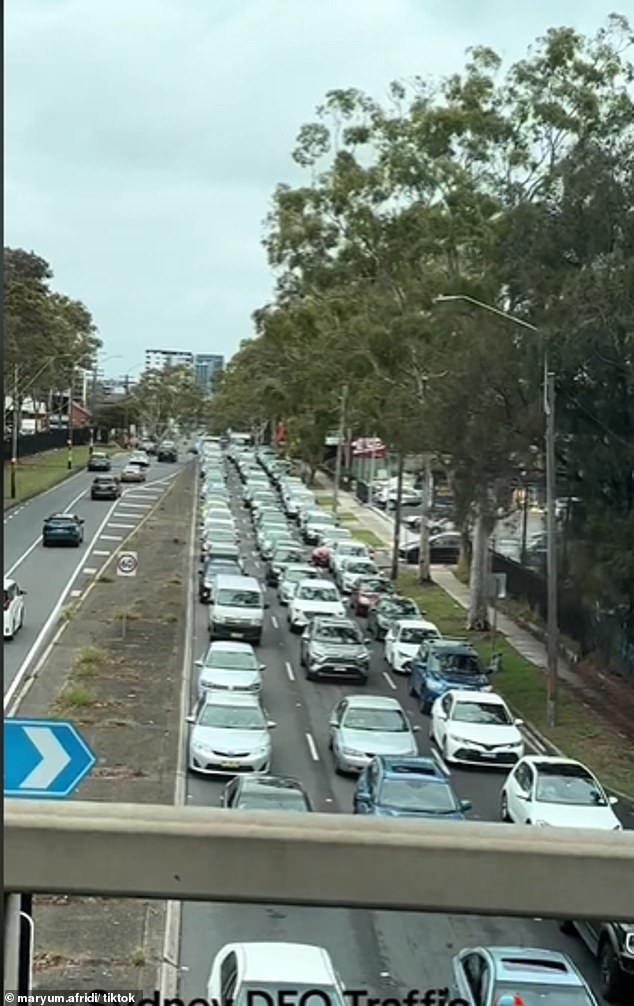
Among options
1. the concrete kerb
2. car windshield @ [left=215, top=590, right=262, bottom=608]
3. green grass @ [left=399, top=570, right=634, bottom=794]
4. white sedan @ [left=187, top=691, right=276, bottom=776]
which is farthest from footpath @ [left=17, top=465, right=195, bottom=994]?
green grass @ [left=399, top=570, right=634, bottom=794]

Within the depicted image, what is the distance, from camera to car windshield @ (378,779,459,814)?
451 cm

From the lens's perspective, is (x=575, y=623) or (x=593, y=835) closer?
(x=593, y=835)

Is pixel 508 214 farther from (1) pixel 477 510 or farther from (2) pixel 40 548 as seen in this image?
(2) pixel 40 548

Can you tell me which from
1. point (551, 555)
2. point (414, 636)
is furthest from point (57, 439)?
point (414, 636)

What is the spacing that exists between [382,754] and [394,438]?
9.67 metres

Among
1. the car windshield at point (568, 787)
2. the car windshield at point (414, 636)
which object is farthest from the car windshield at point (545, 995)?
the car windshield at point (414, 636)

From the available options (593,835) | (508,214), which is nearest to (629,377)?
(508,214)

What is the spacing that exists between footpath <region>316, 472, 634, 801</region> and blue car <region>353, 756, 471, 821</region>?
1002mm

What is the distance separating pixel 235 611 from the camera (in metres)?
13.6

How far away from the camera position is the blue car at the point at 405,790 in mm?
4504

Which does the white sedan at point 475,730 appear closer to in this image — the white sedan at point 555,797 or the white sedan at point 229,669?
the white sedan at point 555,797

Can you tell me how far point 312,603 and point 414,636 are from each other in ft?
6.19

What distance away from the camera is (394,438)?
17.0m

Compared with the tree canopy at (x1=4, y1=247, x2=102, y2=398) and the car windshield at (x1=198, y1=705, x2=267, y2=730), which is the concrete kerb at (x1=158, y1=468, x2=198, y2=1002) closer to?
the car windshield at (x1=198, y1=705, x2=267, y2=730)
